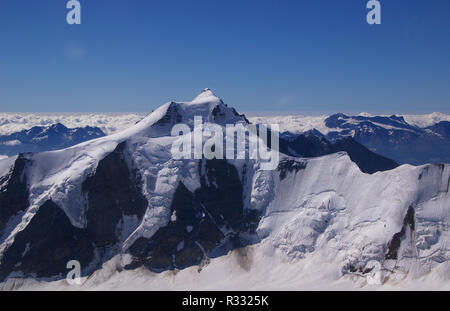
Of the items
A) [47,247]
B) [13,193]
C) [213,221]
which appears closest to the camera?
[47,247]

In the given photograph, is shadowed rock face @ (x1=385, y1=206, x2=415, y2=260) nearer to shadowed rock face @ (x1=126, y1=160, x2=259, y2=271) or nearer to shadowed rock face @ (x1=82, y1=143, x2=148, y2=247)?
shadowed rock face @ (x1=126, y1=160, x2=259, y2=271)

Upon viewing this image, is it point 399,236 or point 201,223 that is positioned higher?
point 399,236

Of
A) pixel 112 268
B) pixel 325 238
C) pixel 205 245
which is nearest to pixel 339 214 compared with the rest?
pixel 325 238

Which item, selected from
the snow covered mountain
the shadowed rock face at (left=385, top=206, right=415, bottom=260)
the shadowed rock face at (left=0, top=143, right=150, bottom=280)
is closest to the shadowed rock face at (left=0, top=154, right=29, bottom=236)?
the shadowed rock face at (left=0, top=143, right=150, bottom=280)

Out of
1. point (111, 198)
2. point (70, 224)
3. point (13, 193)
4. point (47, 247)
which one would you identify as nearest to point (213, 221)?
point (111, 198)

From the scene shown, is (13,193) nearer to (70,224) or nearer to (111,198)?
(70,224)

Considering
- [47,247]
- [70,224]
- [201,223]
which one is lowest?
[47,247]

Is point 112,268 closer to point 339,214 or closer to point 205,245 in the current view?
point 205,245
